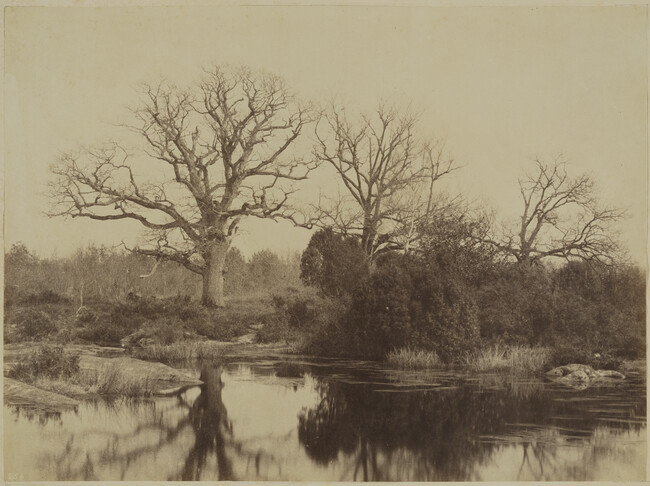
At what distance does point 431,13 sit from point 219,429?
7704mm

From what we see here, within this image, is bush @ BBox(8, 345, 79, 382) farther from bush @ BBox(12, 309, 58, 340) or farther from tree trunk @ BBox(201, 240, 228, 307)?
tree trunk @ BBox(201, 240, 228, 307)

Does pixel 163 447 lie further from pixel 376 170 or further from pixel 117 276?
pixel 376 170

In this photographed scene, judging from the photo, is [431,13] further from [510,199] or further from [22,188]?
[22,188]

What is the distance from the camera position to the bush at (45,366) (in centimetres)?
1199

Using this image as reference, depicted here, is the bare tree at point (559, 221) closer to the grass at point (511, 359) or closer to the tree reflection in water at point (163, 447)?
the grass at point (511, 359)

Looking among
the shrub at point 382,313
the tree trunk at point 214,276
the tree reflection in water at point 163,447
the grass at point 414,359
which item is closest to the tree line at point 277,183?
the tree trunk at point 214,276

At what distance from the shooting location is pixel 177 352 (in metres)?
15.2

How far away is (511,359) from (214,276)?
29.1 feet

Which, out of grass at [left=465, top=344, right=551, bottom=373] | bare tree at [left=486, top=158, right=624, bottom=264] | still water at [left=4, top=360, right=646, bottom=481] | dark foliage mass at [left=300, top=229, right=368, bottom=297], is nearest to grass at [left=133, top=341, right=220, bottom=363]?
still water at [left=4, top=360, right=646, bottom=481]

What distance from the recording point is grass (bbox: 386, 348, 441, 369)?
14.3 metres

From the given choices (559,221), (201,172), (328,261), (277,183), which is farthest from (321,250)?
(559,221)

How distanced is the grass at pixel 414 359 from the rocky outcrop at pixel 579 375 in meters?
2.25

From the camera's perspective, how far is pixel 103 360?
13047 mm

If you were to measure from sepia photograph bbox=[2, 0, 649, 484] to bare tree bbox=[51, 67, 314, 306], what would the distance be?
0.07 metres
